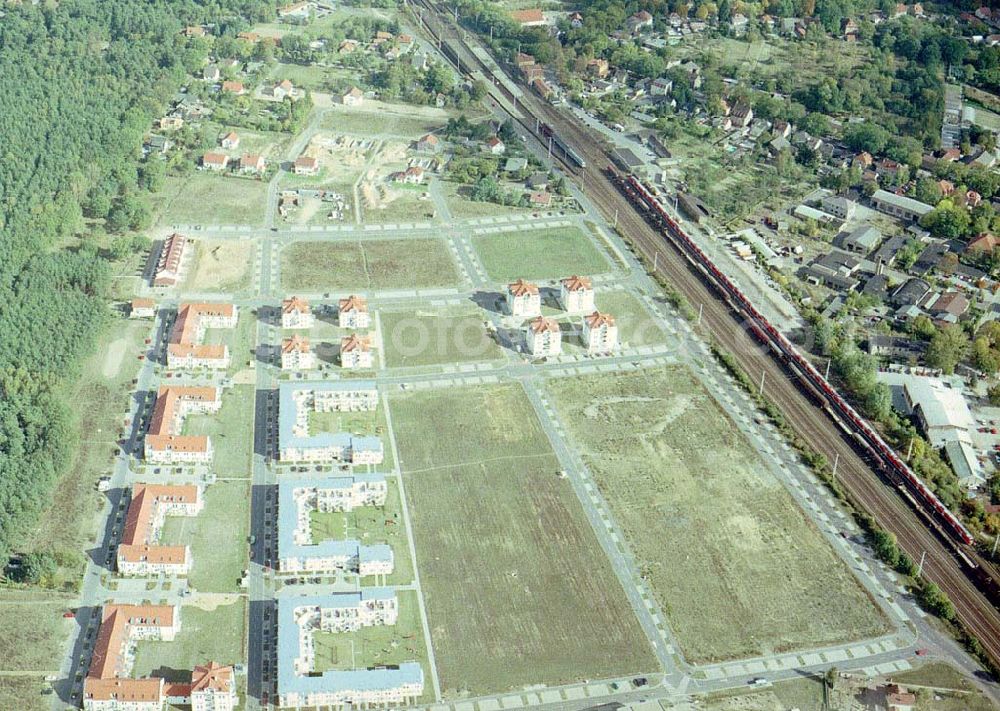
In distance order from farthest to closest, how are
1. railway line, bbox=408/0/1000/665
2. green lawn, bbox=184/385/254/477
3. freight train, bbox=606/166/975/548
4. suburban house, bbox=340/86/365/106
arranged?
suburban house, bbox=340/86/365/106 → green lawn, bbox=184/385/254/477 → freight train, bbox=606/166/975/548 → railway line, bbox=408/0/1000/665

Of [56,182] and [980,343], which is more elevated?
[980,343]

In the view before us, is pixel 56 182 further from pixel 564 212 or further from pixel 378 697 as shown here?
pixel 378 697

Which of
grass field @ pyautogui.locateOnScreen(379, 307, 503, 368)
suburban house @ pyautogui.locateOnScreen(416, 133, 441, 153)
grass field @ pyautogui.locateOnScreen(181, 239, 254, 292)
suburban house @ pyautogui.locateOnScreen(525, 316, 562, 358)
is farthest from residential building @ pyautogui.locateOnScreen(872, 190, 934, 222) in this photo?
grass field @ pyautogui.locateOnScreen(181, 239, 254, 292)

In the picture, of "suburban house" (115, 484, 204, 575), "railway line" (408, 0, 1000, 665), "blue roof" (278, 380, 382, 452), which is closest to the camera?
"suburban house" (115, 484, 204, 575)

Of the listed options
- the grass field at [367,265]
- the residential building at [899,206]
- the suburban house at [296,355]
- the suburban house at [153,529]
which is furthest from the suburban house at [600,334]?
the residential building at [899,206]

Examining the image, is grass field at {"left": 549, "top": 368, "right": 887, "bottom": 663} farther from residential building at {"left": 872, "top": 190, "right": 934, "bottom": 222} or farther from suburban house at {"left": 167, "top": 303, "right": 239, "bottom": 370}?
residential building at {"left": 872, "top": 190, "right": 934, "bottom": 222}

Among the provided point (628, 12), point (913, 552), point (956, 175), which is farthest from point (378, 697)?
point (628, 12)
